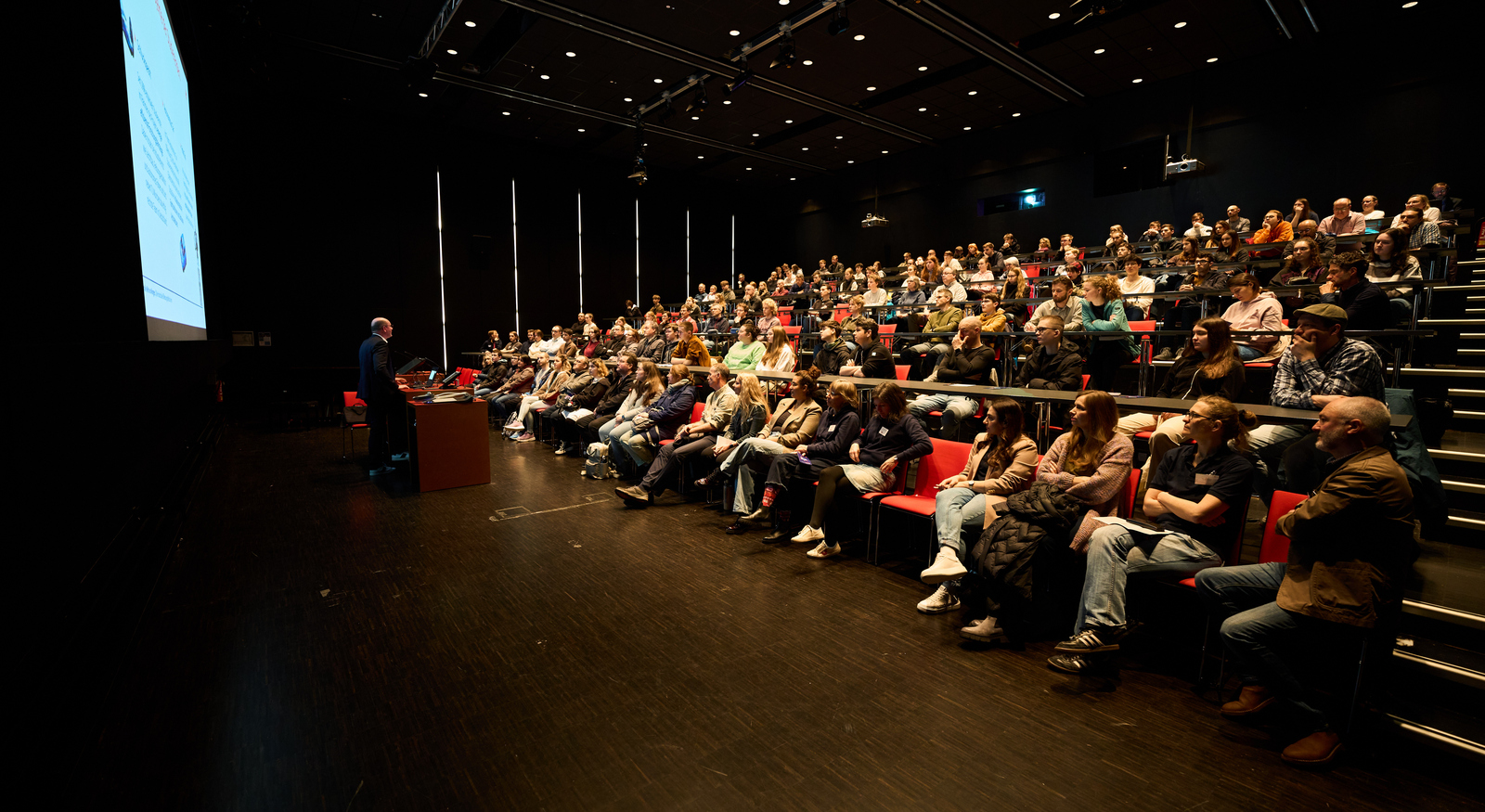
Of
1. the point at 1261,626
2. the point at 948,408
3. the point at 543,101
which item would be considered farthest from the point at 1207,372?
the point at 543,101

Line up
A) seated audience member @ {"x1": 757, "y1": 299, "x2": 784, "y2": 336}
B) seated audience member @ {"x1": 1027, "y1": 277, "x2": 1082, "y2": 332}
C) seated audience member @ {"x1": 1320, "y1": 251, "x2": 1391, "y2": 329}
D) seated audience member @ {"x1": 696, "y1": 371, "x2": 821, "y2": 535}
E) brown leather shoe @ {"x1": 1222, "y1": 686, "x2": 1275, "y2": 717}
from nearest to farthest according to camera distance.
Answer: brown leather shoe @ {"x1": 1222, "y1": 686, "x2": 1275, "y2": 717} → seated audience member @ {"x1": 1320, "y1": 251, "x2": 1391, "y2": 329} → seated audience member @ {"x1": 696, "y1": 371, "x2": 821, "y2": 535} → seated audience member @ {"x1": 1027, "y1": 277, "x2": 1082, "y2": 332} → seated audience member @ {"x1": 757, "y1": 299, "x2": 784, "y2": 336}

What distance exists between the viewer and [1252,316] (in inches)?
172

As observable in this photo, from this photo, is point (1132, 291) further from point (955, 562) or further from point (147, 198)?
point (147, 198)

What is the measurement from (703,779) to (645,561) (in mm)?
1932

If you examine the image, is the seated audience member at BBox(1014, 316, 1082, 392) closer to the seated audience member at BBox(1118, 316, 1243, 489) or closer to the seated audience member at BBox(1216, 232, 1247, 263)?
the seated audience member at BBox(1118, 316, 1243, 489)

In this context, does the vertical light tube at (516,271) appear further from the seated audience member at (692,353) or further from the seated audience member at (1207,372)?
the seated audience member at (1207,372)

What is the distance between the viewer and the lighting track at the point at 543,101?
348 inches

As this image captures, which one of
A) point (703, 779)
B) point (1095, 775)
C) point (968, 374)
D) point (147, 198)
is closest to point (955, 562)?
point (1095, 775)

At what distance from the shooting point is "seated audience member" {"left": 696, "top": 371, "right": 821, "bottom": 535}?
4336 mm

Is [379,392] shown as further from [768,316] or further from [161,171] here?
[768,316]

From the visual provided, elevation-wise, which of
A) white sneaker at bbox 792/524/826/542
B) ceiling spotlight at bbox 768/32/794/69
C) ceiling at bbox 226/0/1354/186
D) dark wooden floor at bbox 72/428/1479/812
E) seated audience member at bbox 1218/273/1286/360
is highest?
ceiling at bbox 226/0/1354/186

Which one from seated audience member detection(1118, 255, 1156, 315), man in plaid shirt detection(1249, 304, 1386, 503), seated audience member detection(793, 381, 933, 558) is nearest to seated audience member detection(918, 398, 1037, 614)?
seated audience member detection(793, 381, 933, 558)

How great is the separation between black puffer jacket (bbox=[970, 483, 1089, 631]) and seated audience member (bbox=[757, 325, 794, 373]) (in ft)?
12.5

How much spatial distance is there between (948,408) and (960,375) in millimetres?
520
